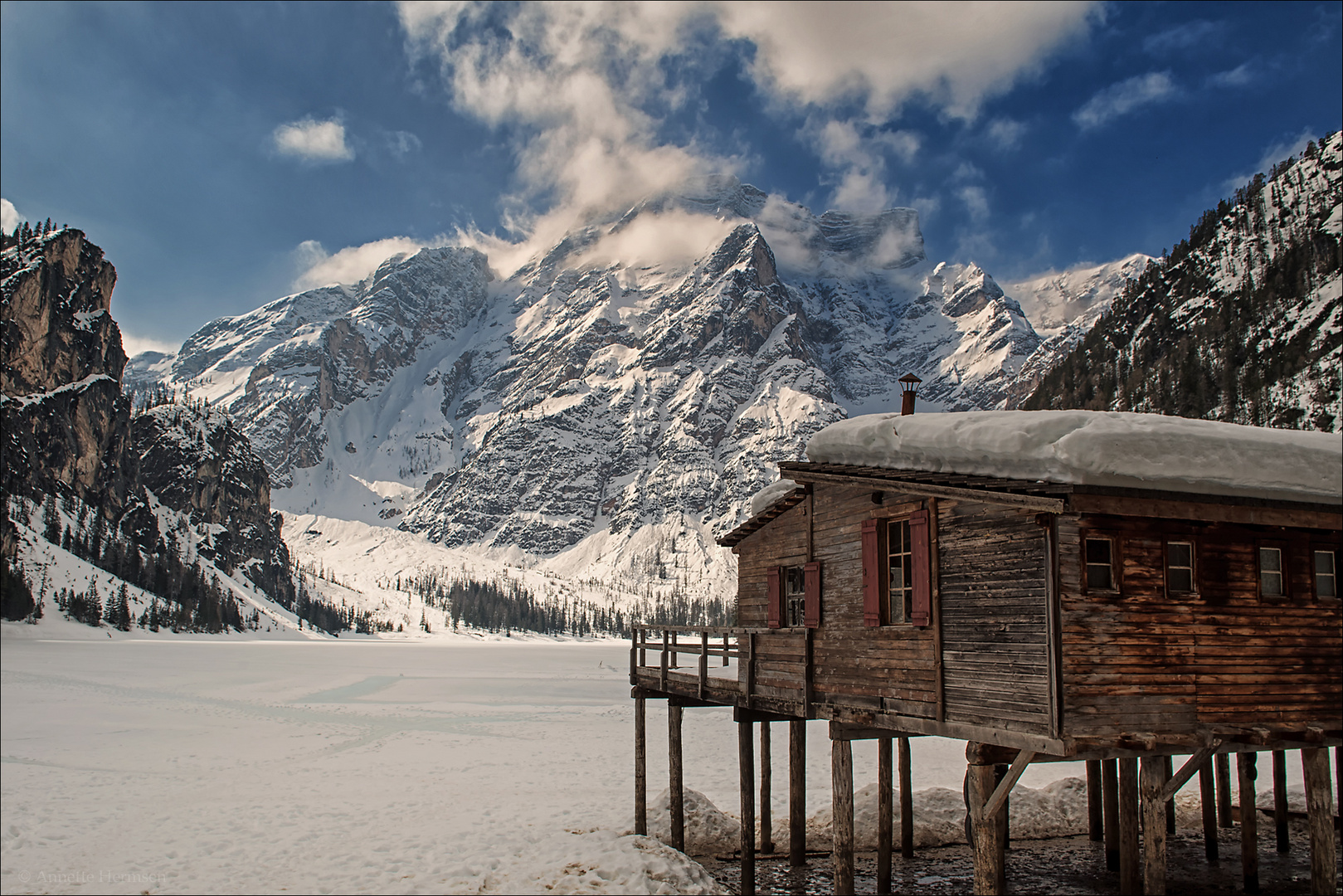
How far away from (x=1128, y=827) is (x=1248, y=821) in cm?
470

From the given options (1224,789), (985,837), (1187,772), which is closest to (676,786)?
(985,837)

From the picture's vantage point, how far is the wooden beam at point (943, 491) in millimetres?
12342

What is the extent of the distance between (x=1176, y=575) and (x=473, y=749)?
33.4 meters

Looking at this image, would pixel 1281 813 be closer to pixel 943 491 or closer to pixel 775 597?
pixel 775 597

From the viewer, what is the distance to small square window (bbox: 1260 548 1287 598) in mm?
14273

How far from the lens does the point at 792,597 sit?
19.7m

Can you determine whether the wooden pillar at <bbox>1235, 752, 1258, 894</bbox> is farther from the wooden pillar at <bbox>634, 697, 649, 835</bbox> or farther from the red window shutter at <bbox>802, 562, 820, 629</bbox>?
the wooden pillar at <bbox>634, 697, 649, 835</bbox>

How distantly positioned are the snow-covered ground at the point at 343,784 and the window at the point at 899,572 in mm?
7524

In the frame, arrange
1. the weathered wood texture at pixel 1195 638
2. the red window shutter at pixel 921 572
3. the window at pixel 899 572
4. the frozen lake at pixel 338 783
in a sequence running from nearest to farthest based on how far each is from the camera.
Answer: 1. the weathered wood texture at pixel 1195 638
2. the red window shutter at pixel 921 572
3. the window at pixel 899 572
4. the frozen lake at pixel 338 783

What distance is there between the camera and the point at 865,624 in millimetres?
15977

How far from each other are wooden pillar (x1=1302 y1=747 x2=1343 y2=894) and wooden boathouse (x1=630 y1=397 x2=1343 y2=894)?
39mm

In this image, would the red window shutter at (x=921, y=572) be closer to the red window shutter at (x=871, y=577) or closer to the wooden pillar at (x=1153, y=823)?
the red window shutter at (x=871, y=577)

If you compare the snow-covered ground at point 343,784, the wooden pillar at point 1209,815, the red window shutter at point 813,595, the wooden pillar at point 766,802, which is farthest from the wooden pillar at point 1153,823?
the wooden pillar at point 766,802

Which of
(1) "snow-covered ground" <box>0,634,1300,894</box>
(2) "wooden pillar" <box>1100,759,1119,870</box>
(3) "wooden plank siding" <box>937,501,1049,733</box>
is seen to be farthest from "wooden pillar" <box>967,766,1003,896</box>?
(2) "wooden pillar" <box>1100,759,1119,870</box>
